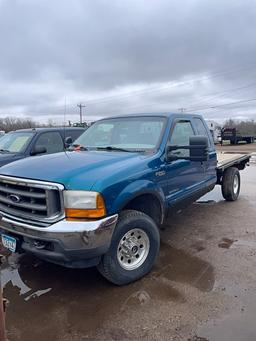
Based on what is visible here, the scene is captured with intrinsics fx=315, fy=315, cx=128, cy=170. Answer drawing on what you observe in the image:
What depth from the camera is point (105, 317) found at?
307 cm

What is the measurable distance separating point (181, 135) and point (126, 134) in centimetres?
88

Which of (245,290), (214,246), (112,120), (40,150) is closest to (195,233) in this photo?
(214,246)

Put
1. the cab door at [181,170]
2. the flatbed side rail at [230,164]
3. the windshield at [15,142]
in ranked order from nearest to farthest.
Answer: the cab door at [181,170], the flatbed side rail at [230,164], the windshield at [15,142]

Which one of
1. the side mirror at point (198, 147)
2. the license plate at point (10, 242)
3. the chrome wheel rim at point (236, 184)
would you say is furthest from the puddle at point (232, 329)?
the chrome wheel rim at point (236, 184)

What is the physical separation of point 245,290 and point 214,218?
→ 273 cm

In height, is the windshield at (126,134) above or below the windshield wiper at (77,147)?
above

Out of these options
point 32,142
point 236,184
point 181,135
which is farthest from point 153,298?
point 32,142

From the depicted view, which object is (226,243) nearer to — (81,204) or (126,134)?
(126,134)

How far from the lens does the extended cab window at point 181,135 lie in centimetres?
466

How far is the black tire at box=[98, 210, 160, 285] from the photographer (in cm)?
345

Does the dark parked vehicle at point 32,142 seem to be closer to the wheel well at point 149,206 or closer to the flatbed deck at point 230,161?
the flatbed deck at point 230,161

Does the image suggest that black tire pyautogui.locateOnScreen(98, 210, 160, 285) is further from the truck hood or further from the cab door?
the cab door

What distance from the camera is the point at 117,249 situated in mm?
3514

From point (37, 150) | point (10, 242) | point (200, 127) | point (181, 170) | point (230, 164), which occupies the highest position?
point (200, 127)
